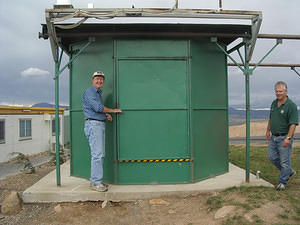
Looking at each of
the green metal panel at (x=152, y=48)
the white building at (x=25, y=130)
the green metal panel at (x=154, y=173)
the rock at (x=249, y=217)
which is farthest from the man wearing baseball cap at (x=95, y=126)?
the white building at (x=25, y=130)

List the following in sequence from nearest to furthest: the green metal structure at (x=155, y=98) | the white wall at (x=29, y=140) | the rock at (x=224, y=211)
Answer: the rock at (x=224, y=211) → the green metal structure at (x=155, y=98) → the white wall at (x=29, y=140)

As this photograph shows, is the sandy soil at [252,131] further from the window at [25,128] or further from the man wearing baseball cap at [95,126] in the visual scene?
the man wearing baseball cap at [95,126]

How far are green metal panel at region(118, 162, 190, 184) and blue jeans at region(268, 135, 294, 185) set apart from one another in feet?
5.83

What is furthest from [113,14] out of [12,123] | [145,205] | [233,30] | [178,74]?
[12,123]

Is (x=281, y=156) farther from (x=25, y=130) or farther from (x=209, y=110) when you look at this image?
(x=25, y=130)

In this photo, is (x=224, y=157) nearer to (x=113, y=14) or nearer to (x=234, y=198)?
(x=234, y=198)

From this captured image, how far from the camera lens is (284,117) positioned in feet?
17.6

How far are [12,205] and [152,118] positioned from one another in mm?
3235

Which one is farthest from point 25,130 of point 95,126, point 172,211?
point 172,211

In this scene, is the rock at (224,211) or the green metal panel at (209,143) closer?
A: the rock at (224,211)

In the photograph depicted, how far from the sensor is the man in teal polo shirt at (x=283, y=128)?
17.3ft

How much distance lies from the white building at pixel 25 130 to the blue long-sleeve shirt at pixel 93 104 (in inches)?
383

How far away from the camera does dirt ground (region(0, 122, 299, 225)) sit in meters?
4.36

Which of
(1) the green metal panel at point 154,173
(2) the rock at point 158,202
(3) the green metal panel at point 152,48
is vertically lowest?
(2) the rock at point 158,202
